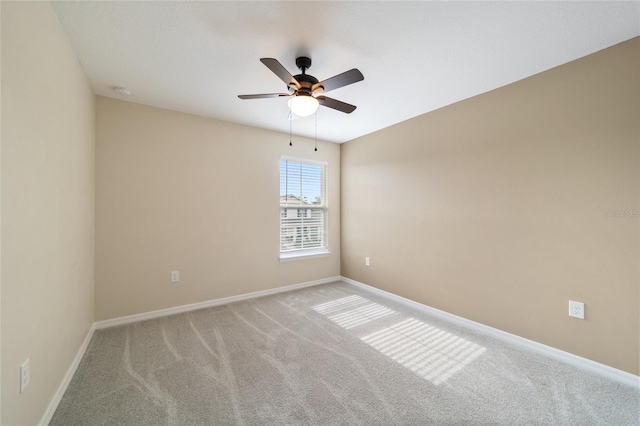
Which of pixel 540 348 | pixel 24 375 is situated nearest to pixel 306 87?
pixel 24 375

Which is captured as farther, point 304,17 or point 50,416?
point 304,17

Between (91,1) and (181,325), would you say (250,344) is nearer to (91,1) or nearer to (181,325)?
(181,325)

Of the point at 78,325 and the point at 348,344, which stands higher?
the point at 78,325

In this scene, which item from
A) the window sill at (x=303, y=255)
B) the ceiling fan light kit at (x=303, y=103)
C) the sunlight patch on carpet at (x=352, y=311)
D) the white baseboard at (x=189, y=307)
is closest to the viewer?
the ceiling fan light kit at (x=303, y=103)

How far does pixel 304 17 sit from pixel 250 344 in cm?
268

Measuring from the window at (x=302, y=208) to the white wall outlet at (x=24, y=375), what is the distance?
2.76m

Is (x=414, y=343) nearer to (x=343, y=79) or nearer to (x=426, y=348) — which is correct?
(x=426, y=348)

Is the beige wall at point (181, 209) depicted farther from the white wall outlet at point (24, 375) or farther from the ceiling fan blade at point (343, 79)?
the ceiling fan blade at point (343, 79)

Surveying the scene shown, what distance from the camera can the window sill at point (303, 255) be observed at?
12.9 ft

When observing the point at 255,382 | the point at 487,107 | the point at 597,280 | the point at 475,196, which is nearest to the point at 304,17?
the point at 487,107

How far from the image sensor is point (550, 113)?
2.19 meters

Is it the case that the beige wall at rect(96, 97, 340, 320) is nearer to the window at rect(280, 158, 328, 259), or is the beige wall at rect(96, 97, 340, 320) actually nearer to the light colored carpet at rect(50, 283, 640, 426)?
the window at rect(280, 158, 328, 259)

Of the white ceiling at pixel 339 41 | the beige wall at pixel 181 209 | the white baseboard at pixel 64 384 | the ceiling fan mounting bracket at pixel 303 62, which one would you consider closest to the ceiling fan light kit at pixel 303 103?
the ceiling fan mounting bracket at pixel 303 62

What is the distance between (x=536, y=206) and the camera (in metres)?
2.27
